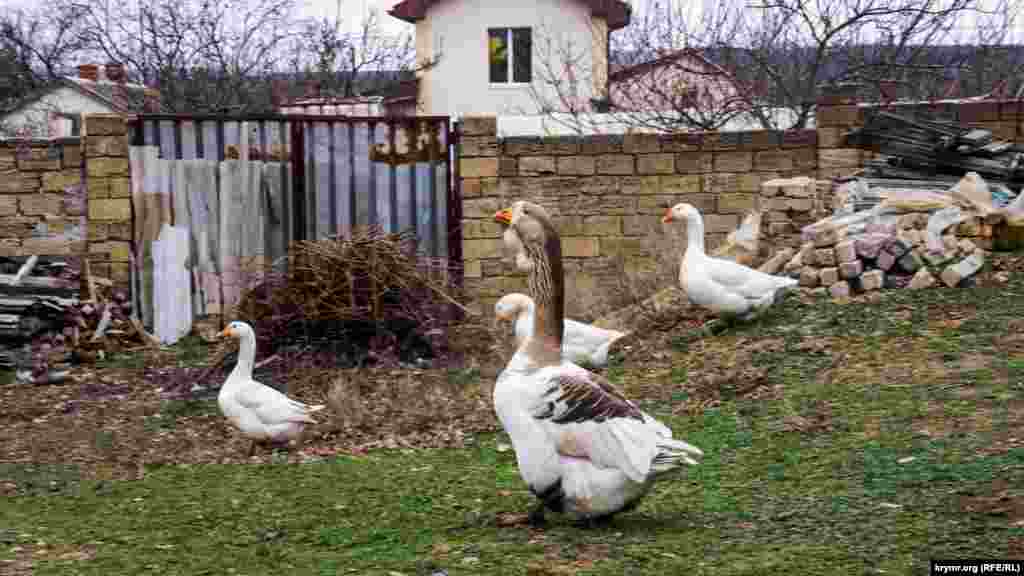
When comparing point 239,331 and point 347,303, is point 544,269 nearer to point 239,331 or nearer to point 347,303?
point 239,331

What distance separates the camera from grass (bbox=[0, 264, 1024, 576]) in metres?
4.99

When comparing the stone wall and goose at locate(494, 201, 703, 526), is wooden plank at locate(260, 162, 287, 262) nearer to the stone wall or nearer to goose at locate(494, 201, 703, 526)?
the stone wall

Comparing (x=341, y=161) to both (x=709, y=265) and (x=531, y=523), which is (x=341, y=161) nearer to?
(x=709, y=265)

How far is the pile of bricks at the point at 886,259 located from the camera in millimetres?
10469

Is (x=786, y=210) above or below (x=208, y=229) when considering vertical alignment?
above

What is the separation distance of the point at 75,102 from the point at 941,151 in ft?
65.8

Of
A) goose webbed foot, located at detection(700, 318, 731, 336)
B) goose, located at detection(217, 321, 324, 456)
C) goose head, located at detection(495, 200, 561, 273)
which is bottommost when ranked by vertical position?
goose, located at detection(217, 321, 324, 456)

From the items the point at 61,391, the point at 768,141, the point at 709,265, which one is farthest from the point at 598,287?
the point at 61,391

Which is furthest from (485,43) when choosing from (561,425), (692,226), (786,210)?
(561,425)

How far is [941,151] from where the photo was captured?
470 inches

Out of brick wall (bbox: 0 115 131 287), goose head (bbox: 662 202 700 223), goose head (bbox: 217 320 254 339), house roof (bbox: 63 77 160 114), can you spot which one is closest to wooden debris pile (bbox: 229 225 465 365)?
goose head (bbox: 217 320 254 339)

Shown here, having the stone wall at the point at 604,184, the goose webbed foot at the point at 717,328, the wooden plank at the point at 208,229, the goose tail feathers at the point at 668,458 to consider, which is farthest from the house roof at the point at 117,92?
the goose tail feathers at the point at 668,458

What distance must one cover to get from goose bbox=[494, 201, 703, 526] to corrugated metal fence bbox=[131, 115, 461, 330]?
7631 millimetres

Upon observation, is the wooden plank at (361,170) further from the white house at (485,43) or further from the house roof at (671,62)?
the white house at (485,43)
